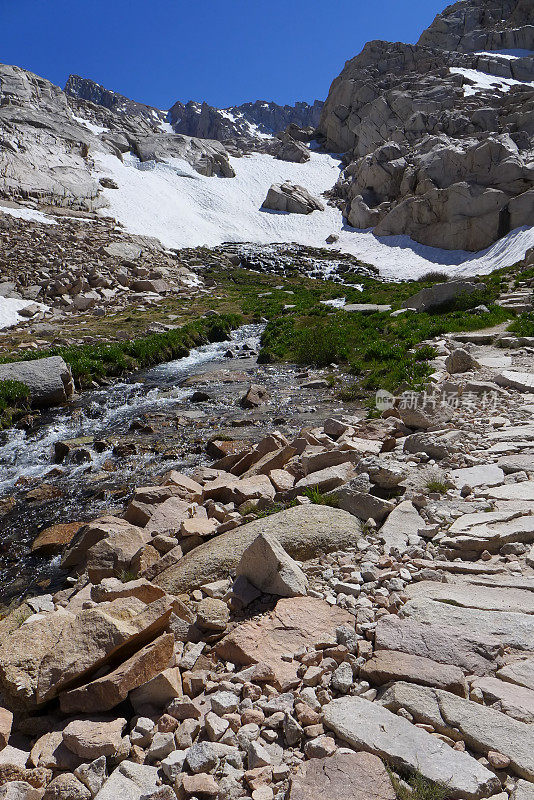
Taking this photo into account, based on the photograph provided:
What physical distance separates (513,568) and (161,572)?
3.90 m

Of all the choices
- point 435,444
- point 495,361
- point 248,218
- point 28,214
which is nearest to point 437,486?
point 435,444

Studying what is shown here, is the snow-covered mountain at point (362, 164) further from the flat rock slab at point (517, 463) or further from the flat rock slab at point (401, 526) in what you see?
the flat rock slab at point (401, 526)

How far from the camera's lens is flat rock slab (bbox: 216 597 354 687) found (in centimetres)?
378

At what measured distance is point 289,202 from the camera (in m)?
73.2

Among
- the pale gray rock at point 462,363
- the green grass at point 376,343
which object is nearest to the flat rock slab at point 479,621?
the green grass at point 376,343

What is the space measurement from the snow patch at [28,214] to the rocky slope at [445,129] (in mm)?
38181

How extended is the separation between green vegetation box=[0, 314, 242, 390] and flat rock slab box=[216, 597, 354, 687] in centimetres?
1382

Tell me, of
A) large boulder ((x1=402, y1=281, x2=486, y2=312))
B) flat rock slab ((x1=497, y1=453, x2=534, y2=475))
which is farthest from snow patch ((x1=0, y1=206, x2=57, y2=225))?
flat rock slab ((x1=497, y1=453, x2=534, y2=475))

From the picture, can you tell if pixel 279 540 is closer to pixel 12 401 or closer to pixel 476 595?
pixel 476 595

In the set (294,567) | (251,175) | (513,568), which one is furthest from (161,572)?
(251,175)

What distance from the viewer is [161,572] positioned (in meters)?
5.80

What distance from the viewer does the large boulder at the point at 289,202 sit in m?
72.9

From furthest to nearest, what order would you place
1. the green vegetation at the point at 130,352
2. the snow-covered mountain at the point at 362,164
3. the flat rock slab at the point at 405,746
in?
the snow-covered mountain at the point at 362,164 → the green vegetation at the point at 130,352 → the flat rock slab at the point at 405,746

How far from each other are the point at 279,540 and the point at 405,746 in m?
2.62
